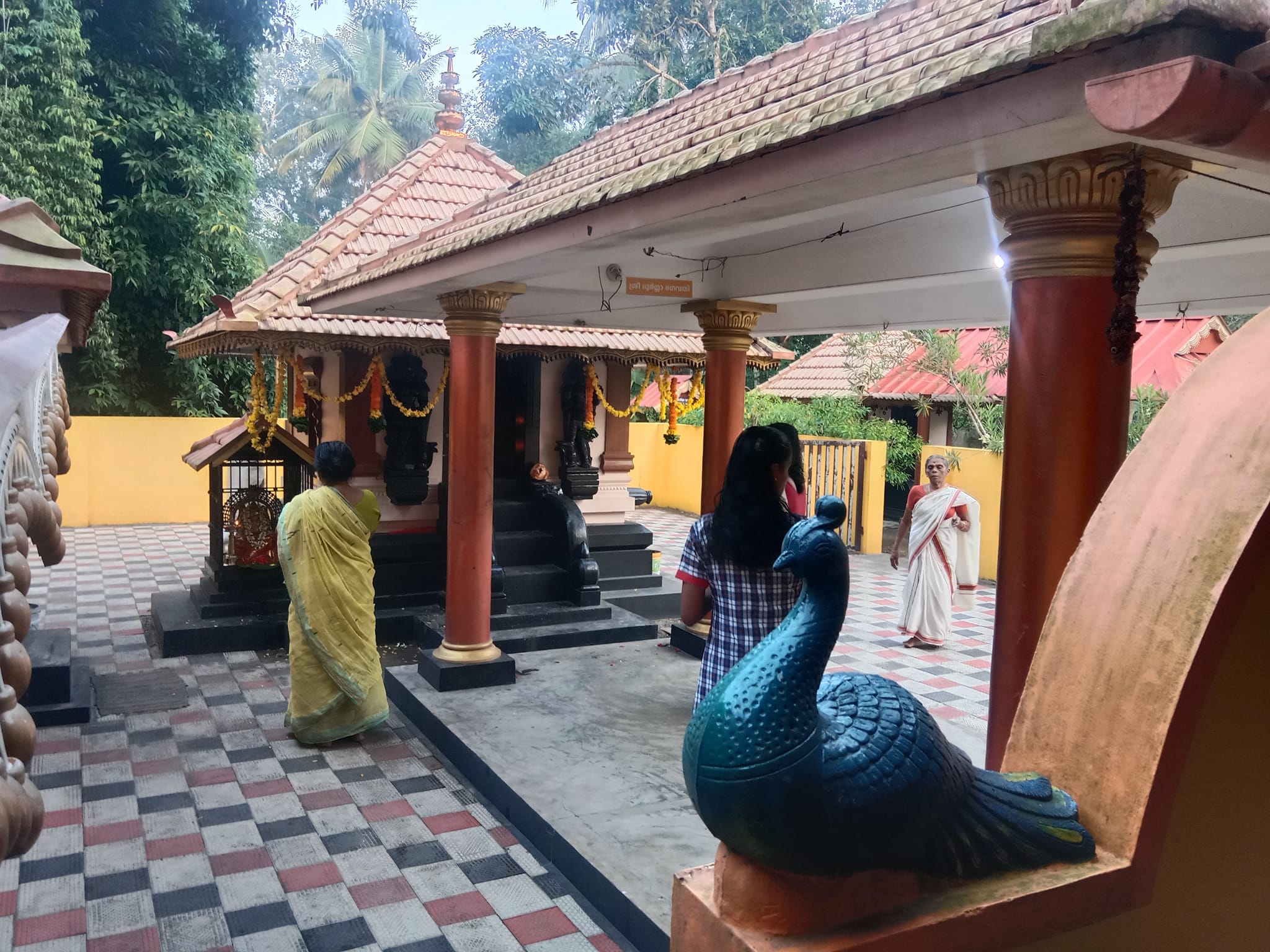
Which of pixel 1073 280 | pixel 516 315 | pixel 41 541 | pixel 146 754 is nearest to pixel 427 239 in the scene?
pixel 516 315

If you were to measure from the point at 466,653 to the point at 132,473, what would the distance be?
11535 millimetres

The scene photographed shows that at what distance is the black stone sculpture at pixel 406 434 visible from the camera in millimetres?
9375

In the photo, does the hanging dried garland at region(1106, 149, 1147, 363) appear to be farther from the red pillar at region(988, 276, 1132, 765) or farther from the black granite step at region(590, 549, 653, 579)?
the black granite step at region(590, 549, 653, 579)

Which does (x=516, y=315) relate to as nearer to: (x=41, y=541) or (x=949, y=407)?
(x=41, y=541)

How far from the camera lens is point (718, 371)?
760cm

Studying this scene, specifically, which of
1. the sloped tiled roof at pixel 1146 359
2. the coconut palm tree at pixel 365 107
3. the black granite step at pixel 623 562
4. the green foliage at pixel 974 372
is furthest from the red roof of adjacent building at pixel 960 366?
the coconut palm tree at pixel 365 107

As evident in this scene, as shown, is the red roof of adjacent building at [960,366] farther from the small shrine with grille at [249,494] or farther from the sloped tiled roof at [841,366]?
the small shrine with grille at [249,494]

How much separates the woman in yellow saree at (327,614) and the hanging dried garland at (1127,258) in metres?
4.51

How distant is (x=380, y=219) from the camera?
9.43 metres

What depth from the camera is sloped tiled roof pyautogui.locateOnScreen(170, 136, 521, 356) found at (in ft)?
27.5

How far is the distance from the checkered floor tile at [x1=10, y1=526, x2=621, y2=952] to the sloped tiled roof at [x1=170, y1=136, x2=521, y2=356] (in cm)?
360

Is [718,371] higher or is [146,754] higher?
[718,371]

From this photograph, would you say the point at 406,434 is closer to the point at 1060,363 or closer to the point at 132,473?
the point at 1060,363

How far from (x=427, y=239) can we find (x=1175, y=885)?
6.02 m
